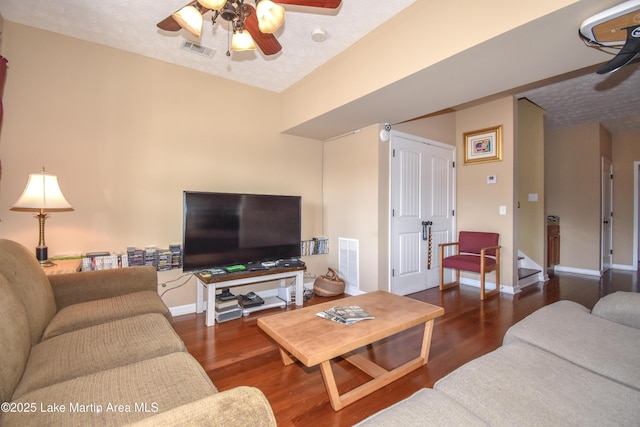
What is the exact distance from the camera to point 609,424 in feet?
3.05

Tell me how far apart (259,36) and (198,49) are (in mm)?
1209

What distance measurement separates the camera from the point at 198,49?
2.76m

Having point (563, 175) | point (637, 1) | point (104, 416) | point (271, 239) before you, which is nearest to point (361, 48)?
point (637, 1)

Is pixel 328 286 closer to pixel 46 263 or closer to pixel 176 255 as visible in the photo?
pixel 176 255

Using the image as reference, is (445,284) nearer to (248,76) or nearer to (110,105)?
(248,76)

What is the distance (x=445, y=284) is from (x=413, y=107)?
2.61 meters

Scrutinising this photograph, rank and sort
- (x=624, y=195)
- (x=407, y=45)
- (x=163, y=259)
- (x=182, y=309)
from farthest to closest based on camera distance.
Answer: (x=624, y=195) → (x=182, y=309) → (x=163, y=259) → (x=407, y=45)

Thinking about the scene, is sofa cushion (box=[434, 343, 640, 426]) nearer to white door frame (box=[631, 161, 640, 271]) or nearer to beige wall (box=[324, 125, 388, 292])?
beige wall (box=[324, 125, 388, 292])

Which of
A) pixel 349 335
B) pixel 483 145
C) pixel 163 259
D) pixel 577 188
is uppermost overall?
pixel 483 145

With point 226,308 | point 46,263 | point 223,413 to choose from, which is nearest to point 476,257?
point 226,308

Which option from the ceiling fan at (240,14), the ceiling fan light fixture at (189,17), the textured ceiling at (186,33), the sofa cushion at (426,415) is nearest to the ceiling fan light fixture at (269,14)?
the ceiling fan at (240,14)

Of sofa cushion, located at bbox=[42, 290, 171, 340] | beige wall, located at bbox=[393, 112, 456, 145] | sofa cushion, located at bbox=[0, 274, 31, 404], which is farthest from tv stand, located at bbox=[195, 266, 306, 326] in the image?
beige wall, located at bbox=[393, 112, 456, 145]

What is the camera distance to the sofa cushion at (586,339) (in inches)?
48.0

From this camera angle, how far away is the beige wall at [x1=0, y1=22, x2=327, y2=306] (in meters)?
2.41
